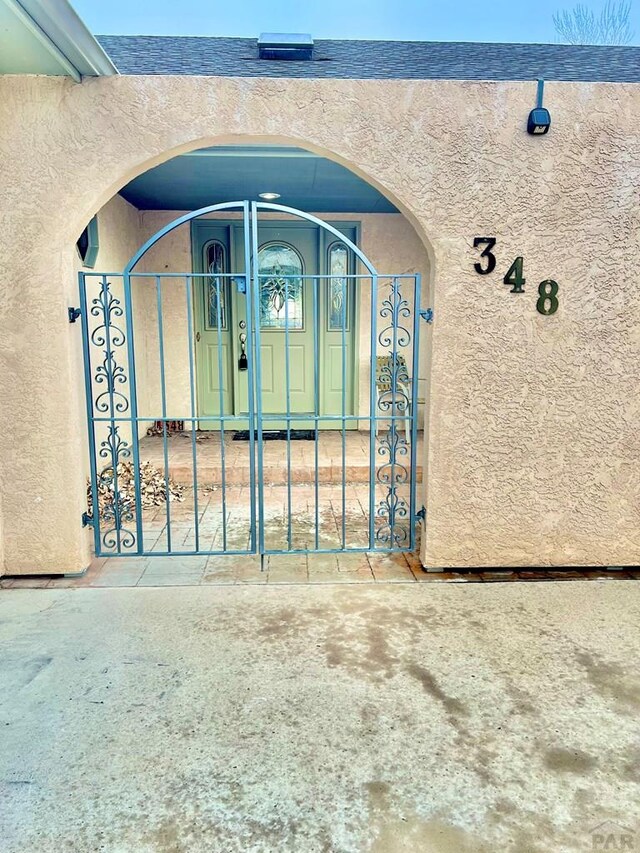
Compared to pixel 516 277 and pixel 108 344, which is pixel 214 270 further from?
pixel 516 277

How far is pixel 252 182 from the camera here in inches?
230

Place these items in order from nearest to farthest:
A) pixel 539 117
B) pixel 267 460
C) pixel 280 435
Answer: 1. pixel 539 117
2. pixel 267 460
3. pixel 280 435

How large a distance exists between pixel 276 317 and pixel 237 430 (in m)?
1.50

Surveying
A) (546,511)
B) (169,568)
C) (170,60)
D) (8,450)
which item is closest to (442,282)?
(546,511)

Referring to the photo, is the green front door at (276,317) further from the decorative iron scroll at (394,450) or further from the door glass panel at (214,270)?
the decorative iron scroll at (394,450)

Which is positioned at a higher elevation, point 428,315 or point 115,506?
point 428,315

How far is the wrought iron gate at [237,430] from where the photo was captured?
145 inches

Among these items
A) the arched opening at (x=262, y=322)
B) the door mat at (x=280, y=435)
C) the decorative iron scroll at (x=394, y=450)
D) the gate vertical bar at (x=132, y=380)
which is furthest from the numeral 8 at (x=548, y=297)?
the door mat at (x=280, y=435)

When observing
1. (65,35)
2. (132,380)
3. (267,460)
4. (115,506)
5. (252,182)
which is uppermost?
(252,182)

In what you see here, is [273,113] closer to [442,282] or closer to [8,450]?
[442,282]

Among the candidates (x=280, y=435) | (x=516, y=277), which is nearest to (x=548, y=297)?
(x=516, y=277)

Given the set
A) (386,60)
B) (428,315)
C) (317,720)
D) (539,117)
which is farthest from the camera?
(386,60)

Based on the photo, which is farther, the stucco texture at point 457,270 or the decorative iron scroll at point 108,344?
the decorative iron scroll at point 108,344

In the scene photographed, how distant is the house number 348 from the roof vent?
303 cm
